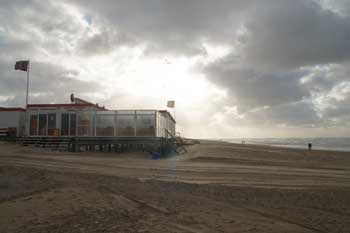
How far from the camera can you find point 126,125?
25.1 metres

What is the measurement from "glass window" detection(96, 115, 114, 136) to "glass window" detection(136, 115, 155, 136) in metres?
2.26

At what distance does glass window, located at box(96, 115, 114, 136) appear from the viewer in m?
25.2

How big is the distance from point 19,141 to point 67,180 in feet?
Result: 65.3

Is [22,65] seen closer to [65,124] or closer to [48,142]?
[65,124]

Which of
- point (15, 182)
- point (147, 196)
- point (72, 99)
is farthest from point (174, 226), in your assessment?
point (72, 99)

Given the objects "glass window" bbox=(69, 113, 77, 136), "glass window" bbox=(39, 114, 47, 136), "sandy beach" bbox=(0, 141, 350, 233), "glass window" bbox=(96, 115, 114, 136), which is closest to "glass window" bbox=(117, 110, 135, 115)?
"glass window" bbox=(96, 115, 114, 136)

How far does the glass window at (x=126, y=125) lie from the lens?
25047 millimetres

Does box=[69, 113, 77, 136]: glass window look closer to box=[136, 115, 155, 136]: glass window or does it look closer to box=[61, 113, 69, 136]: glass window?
box=[61, 113, 69, 136]: glass window

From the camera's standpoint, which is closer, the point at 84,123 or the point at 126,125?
the point at 126,125

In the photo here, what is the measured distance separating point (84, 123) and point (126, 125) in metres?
3.74

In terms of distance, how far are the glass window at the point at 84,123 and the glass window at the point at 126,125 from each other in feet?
8.80

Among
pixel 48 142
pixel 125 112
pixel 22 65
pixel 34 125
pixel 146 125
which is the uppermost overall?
pixel 22 65

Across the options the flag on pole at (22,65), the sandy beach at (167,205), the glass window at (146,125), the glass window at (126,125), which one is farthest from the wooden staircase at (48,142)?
the sandy beach at (167,205)

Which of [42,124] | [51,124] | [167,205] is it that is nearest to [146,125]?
[51,124]
